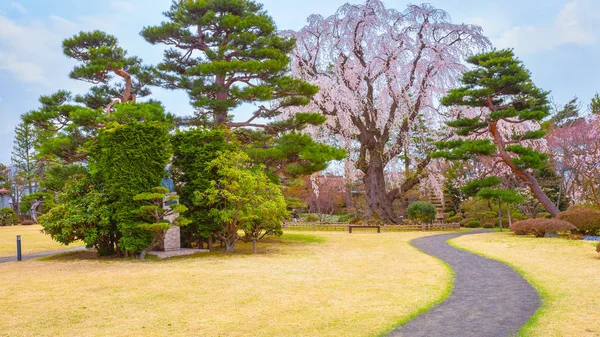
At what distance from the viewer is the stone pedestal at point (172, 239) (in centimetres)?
1423

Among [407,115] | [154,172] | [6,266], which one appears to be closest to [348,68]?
[407,115]

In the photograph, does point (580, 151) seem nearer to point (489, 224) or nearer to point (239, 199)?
point (489, 224)

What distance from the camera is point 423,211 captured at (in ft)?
88.9

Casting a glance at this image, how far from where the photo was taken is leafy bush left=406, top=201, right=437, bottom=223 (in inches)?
1065

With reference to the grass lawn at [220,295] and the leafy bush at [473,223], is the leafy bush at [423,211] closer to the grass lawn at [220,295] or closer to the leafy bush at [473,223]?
the leafy bush at [473,223]

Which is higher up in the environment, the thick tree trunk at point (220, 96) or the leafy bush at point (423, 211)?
the thick tree trunk at point (220, 96)

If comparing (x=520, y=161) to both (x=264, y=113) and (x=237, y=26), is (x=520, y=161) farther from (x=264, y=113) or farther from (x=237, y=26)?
(x=237, y=26)

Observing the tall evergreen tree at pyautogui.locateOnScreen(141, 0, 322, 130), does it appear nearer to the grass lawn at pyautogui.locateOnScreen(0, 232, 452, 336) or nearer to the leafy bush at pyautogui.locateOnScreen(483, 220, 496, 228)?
the grass lawn at pyautogui.locateOnScreen(0, 232, 452, 336)

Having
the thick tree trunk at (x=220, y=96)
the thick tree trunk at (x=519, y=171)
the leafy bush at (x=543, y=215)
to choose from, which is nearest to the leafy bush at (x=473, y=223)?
the leafy bush at (x=543, y=215)

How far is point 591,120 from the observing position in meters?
25.2

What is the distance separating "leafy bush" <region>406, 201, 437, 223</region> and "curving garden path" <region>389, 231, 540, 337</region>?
16.8 metres

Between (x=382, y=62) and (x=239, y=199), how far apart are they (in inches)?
583

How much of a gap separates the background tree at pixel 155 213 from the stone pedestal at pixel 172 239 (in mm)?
1053

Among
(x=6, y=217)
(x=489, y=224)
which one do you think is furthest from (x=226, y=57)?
(x=6, y=217)
